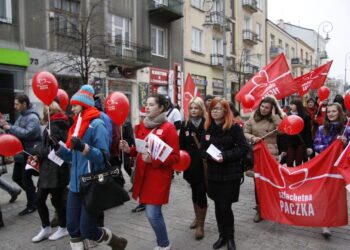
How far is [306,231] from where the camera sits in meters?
4.91

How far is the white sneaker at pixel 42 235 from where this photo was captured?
4746 millimetres

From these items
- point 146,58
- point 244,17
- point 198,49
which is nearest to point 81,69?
point 146,58

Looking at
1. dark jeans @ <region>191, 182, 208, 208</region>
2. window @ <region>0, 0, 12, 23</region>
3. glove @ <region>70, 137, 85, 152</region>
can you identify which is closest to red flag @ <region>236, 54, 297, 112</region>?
dark jeans @ <region>191, 182, 208, 208</region>

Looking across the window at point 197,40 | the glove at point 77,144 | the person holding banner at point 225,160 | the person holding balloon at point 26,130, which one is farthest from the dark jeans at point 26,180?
the window at point 197,40

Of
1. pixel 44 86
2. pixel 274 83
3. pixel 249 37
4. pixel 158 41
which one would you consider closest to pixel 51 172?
pixel 44 86

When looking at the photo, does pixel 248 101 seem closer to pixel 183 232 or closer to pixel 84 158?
pixel 183 232

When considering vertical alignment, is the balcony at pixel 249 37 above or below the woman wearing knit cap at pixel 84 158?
above

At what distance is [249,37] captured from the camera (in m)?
31.7

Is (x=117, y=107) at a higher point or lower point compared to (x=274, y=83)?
lower

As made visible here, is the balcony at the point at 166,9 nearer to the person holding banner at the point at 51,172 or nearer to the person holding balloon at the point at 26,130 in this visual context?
the person holding balloon at the point at 26,130

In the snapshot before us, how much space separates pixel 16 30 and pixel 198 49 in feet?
45.6

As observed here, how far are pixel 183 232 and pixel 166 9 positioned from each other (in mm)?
17750

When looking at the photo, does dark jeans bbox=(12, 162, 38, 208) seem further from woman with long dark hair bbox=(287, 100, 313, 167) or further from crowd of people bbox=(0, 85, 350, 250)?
woman with long dark hair bbox=(287, 100, 313, 167)

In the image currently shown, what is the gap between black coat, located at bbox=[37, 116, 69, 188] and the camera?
4.54 meters
